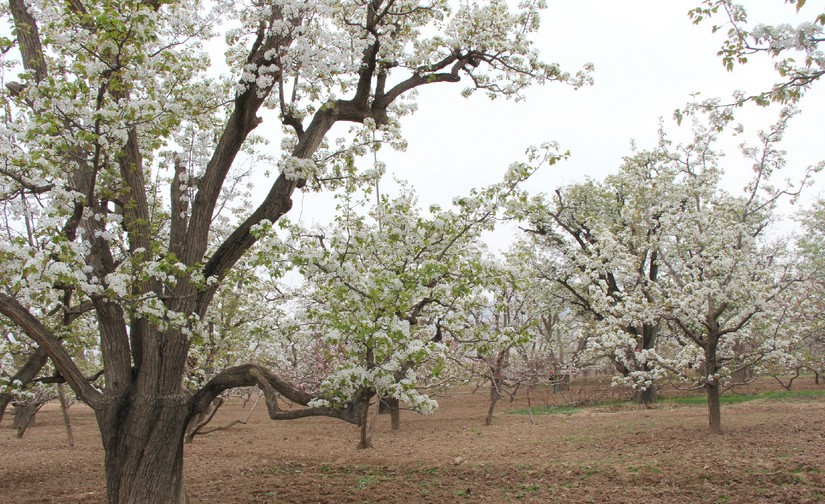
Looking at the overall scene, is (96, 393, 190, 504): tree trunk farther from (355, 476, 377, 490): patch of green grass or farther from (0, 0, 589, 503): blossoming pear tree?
(355, 476, 377, 490): patch of green grass

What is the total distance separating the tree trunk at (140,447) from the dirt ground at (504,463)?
7.09 feet

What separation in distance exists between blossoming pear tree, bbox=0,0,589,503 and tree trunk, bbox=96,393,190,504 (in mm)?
16

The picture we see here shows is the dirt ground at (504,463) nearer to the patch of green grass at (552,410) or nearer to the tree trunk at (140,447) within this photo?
the tree trunk at (140,447)

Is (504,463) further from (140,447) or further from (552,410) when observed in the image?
(552,410)

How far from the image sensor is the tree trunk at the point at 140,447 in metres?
6.49

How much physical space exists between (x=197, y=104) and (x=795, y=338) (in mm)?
13275

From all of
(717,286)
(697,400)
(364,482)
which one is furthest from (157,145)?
(697,400)

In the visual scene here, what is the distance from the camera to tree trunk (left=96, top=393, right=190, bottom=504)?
6488 mm

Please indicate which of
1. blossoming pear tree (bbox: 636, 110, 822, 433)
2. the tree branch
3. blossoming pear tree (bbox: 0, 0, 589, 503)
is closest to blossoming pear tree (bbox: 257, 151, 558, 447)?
blossoming pear tree (bbox: 0, 0, 589, 503)

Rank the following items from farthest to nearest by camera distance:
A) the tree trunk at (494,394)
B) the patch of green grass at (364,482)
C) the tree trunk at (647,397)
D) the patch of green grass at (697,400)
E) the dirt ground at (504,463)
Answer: the tree trunk at (647,397) < the patch of green grass at (697,400) < the tree trunk at (494,394) < the patch of green grass at (364,482) < the dirt ground at (504,463)

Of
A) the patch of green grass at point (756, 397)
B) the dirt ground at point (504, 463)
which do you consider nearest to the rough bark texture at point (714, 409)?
the dirt ground at point (504, 463)

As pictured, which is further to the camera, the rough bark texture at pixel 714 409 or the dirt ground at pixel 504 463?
the rough bark texture at pixel 714 409

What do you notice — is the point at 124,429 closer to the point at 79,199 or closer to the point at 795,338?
the point at 79,199

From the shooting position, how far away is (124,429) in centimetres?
661
